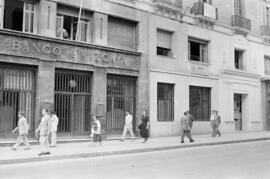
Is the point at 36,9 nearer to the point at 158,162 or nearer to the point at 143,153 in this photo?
the point at 143,153

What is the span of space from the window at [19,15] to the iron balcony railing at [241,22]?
16.4 metres

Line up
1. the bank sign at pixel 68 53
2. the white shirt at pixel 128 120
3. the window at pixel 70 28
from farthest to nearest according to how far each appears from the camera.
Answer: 1. the white shirt at pixel 128 120
2. the window at pixel 70 28
3. the bank sign at pixel 68 53

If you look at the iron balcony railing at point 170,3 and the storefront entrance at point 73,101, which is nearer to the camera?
the storefront entrance at point 73,101

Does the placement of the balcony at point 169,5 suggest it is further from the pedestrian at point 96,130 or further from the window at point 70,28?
the pedestrian at point 96,130

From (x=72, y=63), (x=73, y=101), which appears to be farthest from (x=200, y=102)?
(x=72, y=63)

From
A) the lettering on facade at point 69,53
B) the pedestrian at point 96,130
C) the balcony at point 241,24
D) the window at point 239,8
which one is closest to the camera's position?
the pedestrian at point 96,130

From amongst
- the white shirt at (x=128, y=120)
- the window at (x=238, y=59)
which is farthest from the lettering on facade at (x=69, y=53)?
the window at (x=238, y=59)

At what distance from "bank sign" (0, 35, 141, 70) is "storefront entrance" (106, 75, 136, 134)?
0.93 metres

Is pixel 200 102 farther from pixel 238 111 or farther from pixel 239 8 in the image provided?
pixel 239 8

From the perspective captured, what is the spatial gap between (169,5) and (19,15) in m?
9.74

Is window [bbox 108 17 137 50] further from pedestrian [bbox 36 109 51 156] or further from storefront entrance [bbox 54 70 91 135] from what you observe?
pedestrian [bbox 36 109 51 156]

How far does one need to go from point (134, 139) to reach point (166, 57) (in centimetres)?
604

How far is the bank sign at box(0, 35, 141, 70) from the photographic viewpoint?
1466 cm

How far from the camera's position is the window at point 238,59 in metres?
26.7
